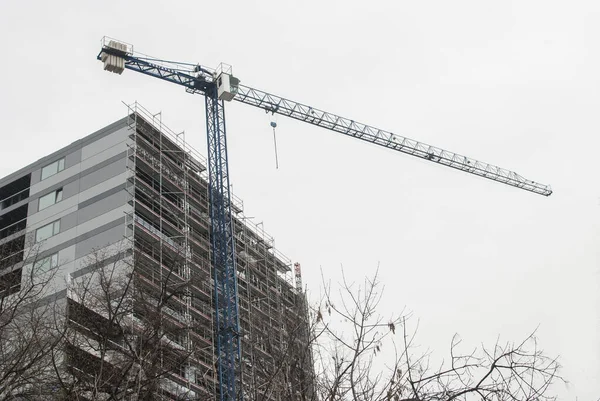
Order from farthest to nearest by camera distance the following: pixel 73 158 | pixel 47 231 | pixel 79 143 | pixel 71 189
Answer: pixel 79 143 < pixel 73 158 < pixel 71 189 < pixel 47 231

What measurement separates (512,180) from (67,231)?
59057 mm

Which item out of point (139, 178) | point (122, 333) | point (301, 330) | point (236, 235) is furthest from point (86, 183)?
point (301, 330)

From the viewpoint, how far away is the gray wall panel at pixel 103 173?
6544cm

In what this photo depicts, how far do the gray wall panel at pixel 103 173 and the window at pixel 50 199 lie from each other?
245 cm

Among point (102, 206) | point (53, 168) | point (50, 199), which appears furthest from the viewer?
point (53, 168)

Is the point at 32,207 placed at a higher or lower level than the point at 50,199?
higher

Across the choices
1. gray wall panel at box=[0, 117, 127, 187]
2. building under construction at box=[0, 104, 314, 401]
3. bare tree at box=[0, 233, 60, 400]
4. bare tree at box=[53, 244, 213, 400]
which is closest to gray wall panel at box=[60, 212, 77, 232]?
building under construction at box=[0, 104, 314, 401]

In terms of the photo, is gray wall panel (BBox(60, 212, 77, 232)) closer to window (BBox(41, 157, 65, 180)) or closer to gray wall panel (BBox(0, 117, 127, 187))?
window (BBox(41, 157, 65, 180))

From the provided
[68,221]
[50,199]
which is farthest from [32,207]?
[68,221]

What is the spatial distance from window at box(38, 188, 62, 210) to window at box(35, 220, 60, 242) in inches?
78.7

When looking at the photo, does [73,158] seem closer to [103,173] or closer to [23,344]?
[103,173]

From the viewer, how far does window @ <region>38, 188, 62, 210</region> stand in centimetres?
6729

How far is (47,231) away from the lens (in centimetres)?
6606

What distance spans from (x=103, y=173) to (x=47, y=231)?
6041 millimetres
